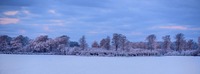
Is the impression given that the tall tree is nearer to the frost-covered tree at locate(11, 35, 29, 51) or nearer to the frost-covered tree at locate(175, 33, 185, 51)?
the frost-covered tree at locate(175, 33, 185, 51)

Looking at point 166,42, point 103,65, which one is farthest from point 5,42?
point 166,42

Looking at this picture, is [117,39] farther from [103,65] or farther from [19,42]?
[19,42]

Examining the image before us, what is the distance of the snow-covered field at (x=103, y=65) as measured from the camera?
5457 mm

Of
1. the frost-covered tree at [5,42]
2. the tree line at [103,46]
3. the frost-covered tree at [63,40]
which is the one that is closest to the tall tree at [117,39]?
the tree line at [103,46]

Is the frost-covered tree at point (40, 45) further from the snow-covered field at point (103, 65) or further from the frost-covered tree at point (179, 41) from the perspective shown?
the frost-covered tree at point (179, 41)

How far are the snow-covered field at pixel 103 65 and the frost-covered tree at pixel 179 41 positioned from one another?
0.25 m

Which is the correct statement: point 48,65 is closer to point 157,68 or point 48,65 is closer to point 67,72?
point 67,72

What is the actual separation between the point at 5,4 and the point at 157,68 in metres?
3.44

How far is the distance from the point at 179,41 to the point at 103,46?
5.96 ft

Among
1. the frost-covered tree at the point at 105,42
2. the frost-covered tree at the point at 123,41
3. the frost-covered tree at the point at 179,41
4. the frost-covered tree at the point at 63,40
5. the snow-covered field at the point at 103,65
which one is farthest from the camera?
the frost-covered tree at the point at 63,40

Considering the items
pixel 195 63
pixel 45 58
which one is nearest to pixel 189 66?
pixel 195 63

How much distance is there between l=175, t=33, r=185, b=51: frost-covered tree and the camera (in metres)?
6.81

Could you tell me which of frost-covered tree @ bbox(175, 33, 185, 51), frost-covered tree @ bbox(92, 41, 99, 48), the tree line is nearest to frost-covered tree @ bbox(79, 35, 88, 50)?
the tree line

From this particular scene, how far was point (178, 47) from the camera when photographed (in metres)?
7.13
